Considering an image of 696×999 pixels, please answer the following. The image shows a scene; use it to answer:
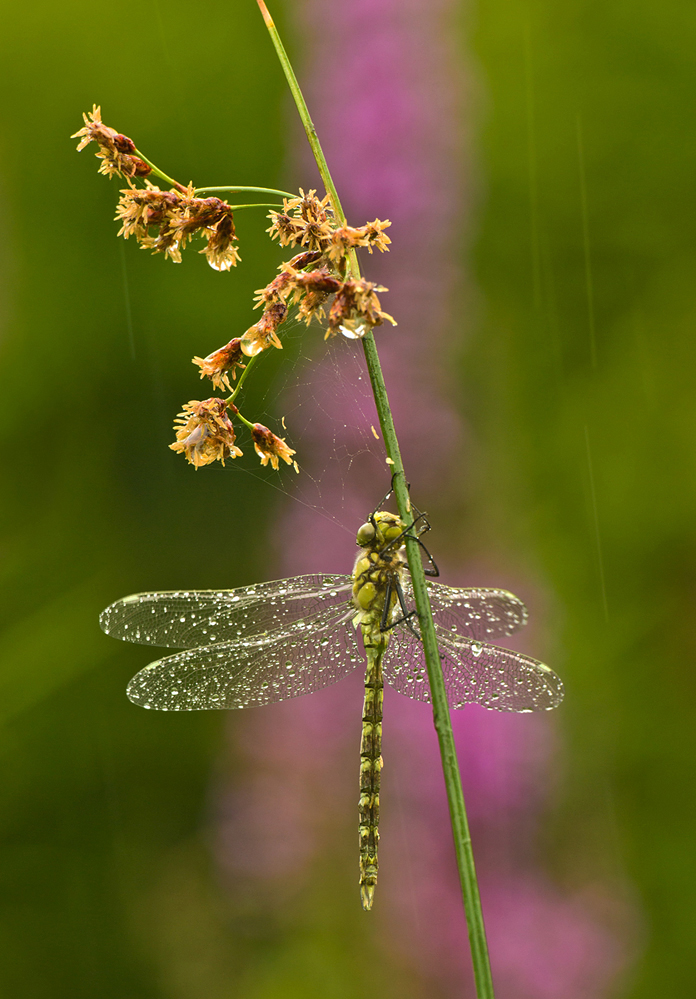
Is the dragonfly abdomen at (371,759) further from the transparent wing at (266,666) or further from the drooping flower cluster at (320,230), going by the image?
the drooping flower cluster at (320,230)

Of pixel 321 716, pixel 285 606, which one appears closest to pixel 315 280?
pixel 285 606

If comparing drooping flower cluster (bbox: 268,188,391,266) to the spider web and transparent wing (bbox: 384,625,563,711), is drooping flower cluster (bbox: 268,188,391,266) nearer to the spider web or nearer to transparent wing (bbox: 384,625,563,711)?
transparent wing (bbox: 384,625,563,711)

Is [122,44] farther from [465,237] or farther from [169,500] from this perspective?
[169,500]

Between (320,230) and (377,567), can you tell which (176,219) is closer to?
(320,230)

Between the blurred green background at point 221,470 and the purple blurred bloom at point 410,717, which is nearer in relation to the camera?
the purple blurred bloom at point 410,717

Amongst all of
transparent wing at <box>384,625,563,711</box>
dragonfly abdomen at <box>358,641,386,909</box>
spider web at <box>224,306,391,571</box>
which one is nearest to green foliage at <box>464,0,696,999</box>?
spider web at <box>224,306,391,571</box>

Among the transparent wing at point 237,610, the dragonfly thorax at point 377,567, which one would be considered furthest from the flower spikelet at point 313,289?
the transparent wing at point 237,610

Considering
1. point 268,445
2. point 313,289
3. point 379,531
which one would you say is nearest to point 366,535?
point 379,531

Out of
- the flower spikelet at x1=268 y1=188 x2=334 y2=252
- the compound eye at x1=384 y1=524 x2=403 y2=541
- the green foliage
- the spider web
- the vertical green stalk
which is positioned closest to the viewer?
the vertical green stalk
